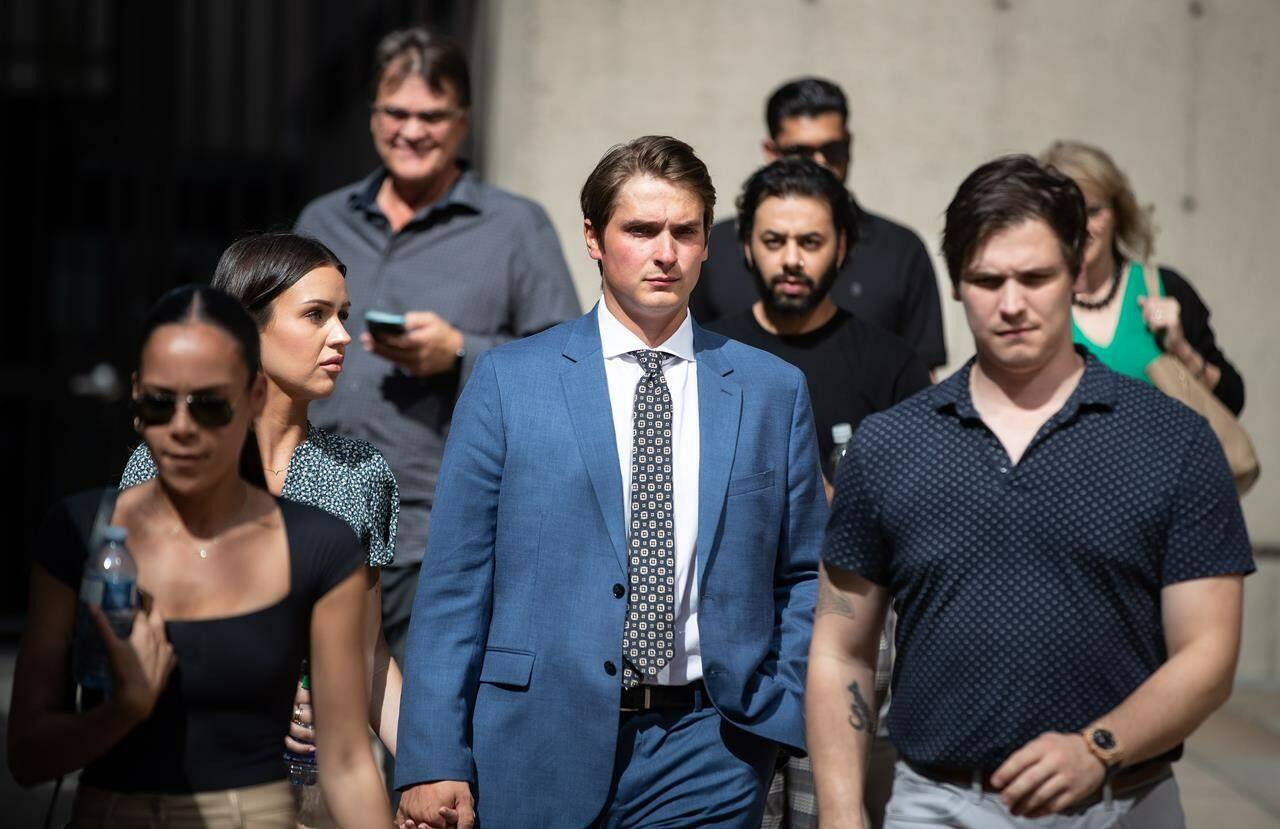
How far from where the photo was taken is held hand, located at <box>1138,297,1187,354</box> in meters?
5.06

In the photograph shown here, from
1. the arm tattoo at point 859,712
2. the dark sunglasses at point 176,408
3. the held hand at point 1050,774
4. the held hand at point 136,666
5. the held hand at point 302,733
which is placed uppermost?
the dark sunglasses at point 176,408

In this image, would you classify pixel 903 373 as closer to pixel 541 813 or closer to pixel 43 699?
pixel 541 813

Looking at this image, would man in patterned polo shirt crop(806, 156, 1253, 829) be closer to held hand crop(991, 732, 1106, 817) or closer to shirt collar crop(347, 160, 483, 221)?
held hand crop(991, 732, 1106, 817)

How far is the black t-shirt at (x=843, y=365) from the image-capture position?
472 cm

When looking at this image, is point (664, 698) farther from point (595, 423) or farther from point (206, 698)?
point (206, 698)

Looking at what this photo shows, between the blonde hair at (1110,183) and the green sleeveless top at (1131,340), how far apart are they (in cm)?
15

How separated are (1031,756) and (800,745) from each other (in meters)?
0.78

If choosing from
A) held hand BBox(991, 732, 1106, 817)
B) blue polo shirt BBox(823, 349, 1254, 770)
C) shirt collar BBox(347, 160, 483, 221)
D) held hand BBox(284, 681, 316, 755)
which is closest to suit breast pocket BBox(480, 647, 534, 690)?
held hand BBox(284, 681, 316, 755)

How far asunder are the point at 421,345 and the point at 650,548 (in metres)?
1.80

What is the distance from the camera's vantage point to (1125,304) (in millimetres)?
5141

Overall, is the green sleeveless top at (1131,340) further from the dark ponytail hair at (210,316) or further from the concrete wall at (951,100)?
the dark ponytail hair at (210,316)

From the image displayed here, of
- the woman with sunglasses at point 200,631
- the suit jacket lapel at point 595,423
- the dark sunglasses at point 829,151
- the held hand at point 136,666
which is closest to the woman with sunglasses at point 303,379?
the suit jacket lapel at point 595,423


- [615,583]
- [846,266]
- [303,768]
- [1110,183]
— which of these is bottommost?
[303,768]

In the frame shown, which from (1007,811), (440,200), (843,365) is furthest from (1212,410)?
(440,200)
